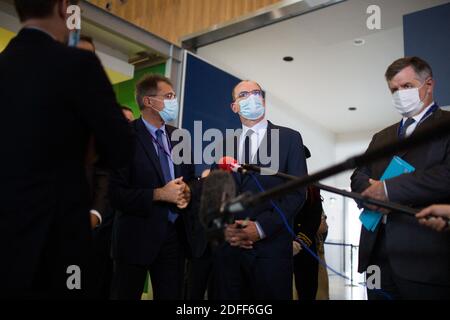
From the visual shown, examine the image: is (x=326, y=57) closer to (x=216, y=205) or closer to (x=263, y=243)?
(x=263, y=243)

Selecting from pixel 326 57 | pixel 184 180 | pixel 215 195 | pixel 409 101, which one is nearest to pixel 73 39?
pixel 215 195

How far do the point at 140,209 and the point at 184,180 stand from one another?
41 centimetres

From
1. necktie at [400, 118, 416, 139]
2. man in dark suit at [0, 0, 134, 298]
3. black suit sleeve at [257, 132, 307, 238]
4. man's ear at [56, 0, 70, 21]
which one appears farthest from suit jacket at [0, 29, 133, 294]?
necktie at [400, 118, 416, 139]

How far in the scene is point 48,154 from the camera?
1102 millimetres

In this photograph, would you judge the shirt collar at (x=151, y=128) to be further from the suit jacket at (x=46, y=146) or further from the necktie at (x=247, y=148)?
the suit jacket at (x=46, y=146)

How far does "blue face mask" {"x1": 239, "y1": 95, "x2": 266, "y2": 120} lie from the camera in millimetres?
2381

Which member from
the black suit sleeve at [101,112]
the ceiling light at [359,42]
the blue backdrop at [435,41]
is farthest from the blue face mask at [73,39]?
the ceiling light at [359,42]

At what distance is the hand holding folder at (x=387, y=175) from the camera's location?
186 cm

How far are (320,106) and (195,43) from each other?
13.1 feet

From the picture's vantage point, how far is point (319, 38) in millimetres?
5301

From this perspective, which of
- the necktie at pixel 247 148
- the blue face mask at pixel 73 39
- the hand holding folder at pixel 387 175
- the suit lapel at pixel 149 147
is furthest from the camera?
the necktie at pixel 247 148

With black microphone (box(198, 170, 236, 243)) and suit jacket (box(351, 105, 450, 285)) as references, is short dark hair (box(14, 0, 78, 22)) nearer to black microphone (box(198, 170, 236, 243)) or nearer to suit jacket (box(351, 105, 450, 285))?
black microphone (box(198, 170, 236, 243))

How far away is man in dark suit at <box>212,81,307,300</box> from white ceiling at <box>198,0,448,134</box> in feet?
9.65

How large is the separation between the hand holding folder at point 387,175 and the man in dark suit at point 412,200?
0.04 meters
